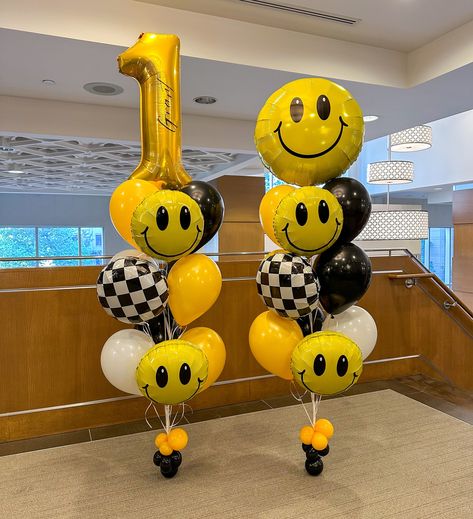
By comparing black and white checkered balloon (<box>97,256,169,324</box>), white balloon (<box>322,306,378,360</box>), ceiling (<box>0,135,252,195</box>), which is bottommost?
white balloon (<box>322,306,378,360</box>)

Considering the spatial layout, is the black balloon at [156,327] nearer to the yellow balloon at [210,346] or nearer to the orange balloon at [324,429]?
the yellow balloon at [210,346]

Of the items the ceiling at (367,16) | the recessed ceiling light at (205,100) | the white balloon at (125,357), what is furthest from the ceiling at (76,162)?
the white balloon at (125,357)

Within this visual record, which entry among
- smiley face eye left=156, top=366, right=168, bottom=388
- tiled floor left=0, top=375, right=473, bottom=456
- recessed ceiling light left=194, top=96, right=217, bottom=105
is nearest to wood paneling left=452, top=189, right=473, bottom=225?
tiled floor left=0, top=375, right=473, bottom=456

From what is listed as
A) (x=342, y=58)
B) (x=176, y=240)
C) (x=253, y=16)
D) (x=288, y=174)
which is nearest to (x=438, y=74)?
(x=342, y=58)

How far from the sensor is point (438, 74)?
3984 millimetres

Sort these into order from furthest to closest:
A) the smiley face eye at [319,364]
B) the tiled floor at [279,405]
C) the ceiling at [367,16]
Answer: the ceiling at [367,16] → the tiled floor at [279,405] → the smiley face eye at [319,364]

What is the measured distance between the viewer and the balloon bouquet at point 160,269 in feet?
6.79

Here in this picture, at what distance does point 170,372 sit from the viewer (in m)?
2.05

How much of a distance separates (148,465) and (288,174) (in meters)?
1.78

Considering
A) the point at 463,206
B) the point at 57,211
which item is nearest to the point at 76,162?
the point at 57,211

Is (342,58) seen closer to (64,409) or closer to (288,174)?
(288,174)

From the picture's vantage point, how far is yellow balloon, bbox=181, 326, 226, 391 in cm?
232

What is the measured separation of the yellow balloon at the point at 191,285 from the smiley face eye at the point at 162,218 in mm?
311

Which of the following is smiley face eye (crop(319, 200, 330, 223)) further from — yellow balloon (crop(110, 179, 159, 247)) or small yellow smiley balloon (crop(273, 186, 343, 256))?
yellow balloon (crop(110, 179, 159, 247))
